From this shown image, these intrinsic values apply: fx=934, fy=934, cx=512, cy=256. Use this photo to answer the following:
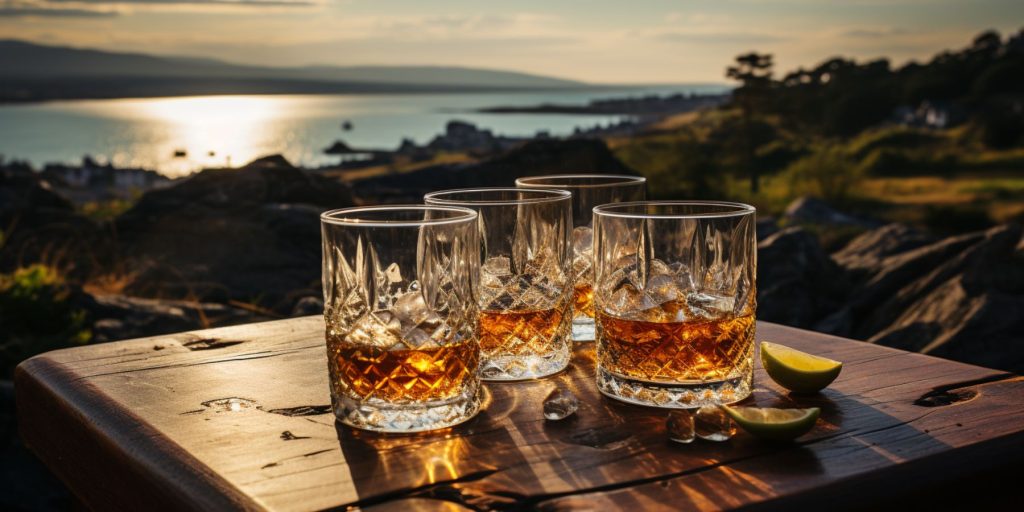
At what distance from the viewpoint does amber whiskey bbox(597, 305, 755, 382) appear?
69.9 inches

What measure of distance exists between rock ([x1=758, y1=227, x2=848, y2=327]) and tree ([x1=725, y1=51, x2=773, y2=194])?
54.7 ft

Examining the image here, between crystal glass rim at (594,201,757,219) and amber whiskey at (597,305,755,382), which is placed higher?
crystal glass rim at (594,201,757,219)

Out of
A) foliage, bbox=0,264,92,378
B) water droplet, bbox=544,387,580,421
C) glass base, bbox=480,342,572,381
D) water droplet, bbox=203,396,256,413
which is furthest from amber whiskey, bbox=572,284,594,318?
foliage, bbox=0,264,92,378

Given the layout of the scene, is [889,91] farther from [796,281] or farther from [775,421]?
[775,421]

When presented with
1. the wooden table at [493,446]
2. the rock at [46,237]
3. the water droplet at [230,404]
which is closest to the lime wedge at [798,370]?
the wooden table at [493,446]

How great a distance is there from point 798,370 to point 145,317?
4.42 meters

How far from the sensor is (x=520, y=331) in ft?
6.70

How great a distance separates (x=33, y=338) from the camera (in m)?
5.24

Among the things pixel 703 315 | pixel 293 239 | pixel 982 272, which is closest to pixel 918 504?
pixel 703 315

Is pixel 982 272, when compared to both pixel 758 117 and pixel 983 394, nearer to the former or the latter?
pixel 983 394

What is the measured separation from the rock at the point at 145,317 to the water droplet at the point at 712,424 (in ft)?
13.7

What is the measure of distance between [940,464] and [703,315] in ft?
1.57

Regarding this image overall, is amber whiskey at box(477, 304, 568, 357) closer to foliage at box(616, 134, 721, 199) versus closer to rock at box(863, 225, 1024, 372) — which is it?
rock at box(863, 225, 1024, 372)

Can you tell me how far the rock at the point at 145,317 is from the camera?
17.4 ft
